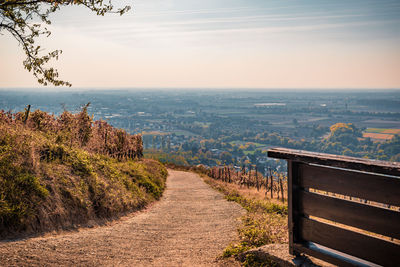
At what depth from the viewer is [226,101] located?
186750 millimetres

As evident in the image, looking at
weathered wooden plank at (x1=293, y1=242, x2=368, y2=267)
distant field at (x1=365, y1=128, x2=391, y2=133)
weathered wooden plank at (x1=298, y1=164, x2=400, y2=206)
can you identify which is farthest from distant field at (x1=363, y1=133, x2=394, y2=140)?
weathered wooden plank at (x1=298, y1=164, x2=400, y2=206)

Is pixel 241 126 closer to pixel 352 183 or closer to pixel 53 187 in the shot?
pixel 53 187

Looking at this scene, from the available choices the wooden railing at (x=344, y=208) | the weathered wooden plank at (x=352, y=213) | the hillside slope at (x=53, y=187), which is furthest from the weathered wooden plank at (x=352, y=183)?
the hillside slope at (x=53, y=187)

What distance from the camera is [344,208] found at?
3389 millimetres

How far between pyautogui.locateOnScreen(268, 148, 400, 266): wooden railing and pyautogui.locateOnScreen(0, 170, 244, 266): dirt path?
5.84ft

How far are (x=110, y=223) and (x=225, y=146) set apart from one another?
7235cm

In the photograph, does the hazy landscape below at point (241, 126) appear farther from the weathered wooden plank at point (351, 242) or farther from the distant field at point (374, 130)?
the weathered wooden plank at point (351, 242)

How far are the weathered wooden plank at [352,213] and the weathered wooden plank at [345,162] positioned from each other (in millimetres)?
485

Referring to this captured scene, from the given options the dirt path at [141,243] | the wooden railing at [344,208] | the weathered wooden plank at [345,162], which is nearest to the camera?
the weathered wooden plank at [345,162]

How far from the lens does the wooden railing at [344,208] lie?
301 centimetres

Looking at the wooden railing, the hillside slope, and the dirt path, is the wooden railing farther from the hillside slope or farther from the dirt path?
the hillside slope

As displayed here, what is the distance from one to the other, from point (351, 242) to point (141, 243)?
3875 millimetres

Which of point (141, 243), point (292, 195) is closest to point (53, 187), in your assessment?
point (141, 243)

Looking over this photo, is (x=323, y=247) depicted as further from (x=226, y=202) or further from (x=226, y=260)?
(x=226, y=202)
